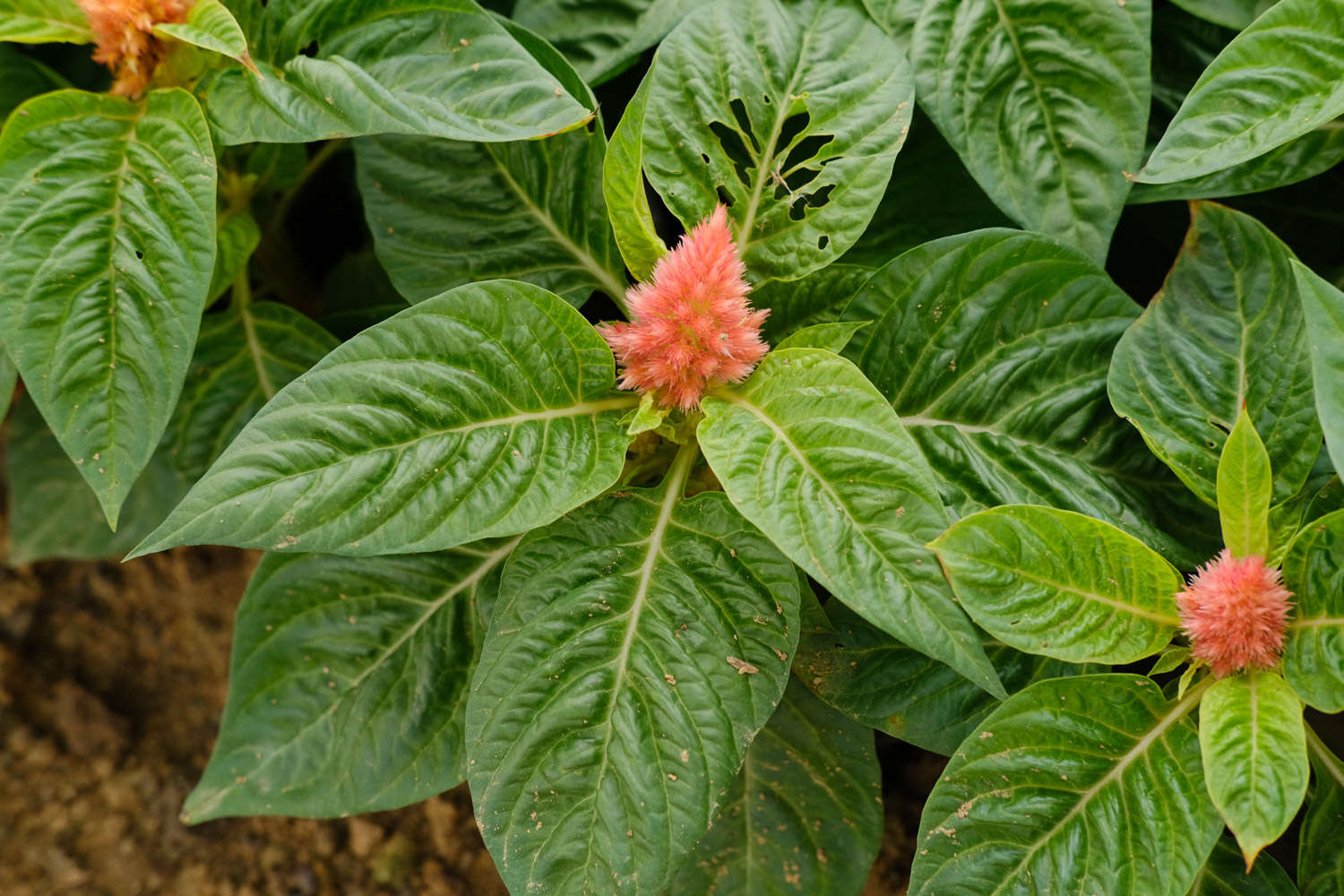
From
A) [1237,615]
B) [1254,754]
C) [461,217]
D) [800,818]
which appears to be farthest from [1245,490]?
[461,217]

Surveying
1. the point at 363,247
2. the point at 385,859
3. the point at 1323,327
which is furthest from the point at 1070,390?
the point at 385,859

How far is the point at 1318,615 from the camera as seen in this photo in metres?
0.80

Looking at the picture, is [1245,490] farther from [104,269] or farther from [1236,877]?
[104,269]

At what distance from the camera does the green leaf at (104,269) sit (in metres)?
0.85

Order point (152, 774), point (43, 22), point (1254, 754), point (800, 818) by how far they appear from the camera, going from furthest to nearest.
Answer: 1. point (152, 774)
2. point (800, 818)
3. point (43, 22)
4. point (1254, 754)

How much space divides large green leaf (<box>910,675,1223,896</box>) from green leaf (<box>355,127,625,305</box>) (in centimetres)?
59

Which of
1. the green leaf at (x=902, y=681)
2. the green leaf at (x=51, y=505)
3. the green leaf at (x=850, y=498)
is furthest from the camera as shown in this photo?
the green leaf at (x=51, y=505)

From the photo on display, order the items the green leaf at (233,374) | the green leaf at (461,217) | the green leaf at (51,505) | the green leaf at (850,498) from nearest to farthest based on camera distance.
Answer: the green leaf at (850,498) → the green leaf at (461,217) → the green leaf at (233,374) → the green leaf at (51,505)

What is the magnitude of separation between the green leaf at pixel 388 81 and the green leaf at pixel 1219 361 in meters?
0.54

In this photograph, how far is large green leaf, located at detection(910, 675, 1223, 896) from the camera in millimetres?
774

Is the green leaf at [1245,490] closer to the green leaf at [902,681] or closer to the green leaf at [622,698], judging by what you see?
the green leaf at [902,681]

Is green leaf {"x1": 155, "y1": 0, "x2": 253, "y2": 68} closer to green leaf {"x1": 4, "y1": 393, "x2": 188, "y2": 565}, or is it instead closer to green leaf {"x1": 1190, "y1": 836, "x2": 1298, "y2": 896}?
green leaf {"x1": 4, "y1": 393, "x2": 188, "y2": 565}

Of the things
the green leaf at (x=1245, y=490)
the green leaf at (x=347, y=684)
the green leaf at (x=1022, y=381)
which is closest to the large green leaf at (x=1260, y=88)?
the green leaf at (x=1022, y=381)

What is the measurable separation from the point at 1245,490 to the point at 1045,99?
1.37 ft
